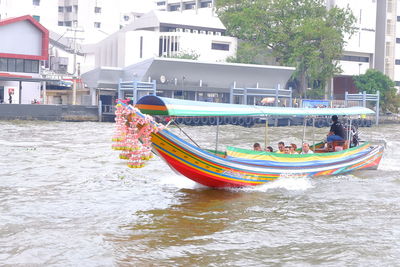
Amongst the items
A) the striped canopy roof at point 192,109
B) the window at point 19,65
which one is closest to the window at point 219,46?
the window at point 19,65

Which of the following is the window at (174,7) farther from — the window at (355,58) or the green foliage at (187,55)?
the green foliage at (187,55)

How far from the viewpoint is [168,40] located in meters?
63.2

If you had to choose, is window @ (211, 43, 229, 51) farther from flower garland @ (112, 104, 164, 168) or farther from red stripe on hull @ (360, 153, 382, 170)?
flower garland @ (112, 104, 164, 168)

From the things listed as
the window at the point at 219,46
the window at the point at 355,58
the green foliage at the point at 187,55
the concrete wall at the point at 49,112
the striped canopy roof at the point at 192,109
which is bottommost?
the concrete wall at the point at 49,112

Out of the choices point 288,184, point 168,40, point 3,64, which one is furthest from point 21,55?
point 288,184

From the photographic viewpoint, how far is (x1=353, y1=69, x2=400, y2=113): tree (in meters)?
66.5

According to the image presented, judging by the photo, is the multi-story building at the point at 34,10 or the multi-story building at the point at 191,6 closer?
the multi-story building at the point at 34,10

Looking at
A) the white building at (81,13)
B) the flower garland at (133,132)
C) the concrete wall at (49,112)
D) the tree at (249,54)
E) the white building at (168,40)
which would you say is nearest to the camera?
the flower garland at (133,132)

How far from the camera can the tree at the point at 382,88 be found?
66500 mm

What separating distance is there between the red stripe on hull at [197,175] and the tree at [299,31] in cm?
4782

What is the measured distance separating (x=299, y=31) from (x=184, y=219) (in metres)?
51.7

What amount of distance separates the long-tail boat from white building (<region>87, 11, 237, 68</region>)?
44.9 m

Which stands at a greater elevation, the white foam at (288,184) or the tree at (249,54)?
the tree at (249,54)

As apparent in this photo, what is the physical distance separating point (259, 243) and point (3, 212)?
17.8 ft
